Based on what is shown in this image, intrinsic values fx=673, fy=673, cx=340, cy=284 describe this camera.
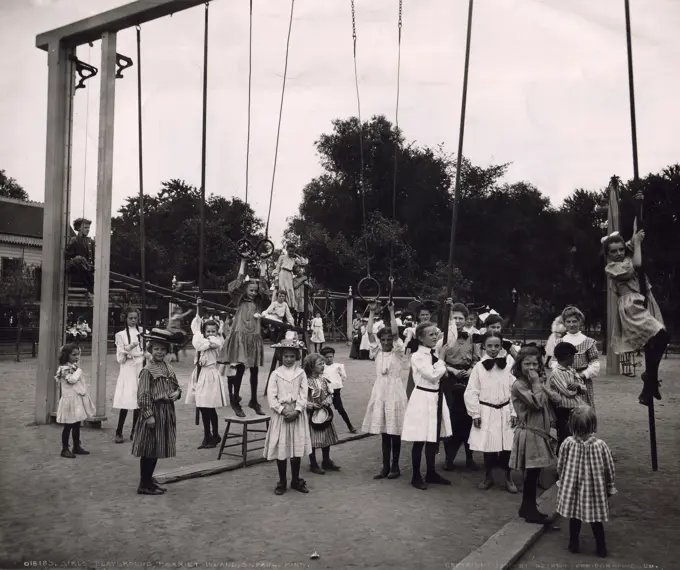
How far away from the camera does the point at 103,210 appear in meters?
9.82

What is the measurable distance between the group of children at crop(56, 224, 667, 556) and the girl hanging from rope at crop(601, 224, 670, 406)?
1 cm

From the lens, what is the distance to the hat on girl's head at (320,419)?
7305 mm

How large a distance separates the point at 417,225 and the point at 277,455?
1232 inches

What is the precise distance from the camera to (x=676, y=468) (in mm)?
7461

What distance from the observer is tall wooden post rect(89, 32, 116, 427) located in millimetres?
9766

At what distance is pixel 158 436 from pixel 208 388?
8.53 feet

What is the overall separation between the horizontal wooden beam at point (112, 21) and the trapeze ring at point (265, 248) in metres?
3.37

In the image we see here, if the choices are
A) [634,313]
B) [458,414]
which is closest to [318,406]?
[458,414]

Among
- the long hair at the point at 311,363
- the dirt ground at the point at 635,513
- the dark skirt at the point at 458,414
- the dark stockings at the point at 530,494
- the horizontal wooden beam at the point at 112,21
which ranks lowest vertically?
the dirt ground at the point at 635,513

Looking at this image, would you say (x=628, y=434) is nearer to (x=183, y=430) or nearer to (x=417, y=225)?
(x=183, y=430)

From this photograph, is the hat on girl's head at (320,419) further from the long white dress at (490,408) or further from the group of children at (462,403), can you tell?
the long white dress at (490,408)

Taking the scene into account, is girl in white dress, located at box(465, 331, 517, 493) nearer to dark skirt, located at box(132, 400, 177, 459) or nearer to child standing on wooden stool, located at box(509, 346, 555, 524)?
child standing on wooden stool, located at box(509, 346, 555, 524)

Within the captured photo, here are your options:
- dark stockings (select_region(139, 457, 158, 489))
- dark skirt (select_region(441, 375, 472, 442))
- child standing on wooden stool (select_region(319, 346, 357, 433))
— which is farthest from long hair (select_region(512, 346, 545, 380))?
child standing on wooden stool (select_region(319, 346, 357, 433))

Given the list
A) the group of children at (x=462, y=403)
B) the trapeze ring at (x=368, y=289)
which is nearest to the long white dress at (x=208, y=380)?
the group of children at (x=462, y=403)
